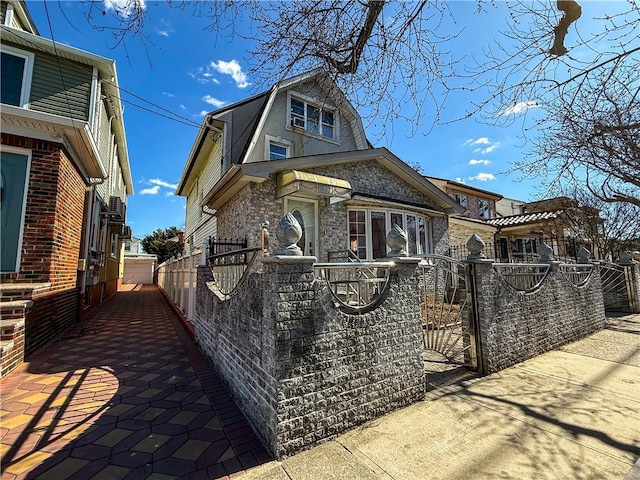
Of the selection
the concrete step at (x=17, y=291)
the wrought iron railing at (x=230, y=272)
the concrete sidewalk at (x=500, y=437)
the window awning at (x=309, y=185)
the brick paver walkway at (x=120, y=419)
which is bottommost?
the concrete sidewalk at (x=500, y=437)

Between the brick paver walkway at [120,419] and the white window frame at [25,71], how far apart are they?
626cm

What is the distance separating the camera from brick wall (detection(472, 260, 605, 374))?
4398 mm

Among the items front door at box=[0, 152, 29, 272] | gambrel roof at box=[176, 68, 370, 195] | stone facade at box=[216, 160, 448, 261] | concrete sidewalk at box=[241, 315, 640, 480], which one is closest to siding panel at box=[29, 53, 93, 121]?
front door at box=[0, 152, 29, 272]

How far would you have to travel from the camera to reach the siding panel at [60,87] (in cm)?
731

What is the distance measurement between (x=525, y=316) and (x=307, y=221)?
18.4ft

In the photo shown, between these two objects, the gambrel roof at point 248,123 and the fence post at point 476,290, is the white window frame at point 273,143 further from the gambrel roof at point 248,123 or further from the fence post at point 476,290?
the fence post at point 476,290

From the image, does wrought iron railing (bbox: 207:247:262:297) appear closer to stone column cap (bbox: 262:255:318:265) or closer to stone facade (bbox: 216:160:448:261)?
stone column cap (bbox: 262:255:318:265)

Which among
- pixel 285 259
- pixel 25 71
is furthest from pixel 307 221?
pixel 25 71

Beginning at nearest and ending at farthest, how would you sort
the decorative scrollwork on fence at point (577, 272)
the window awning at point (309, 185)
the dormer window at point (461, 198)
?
the decorative scrollwork on fence at point (577, 272)
the window awning at point (309, 185)
the dormer window at point (461, 198)

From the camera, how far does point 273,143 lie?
9.53 metres

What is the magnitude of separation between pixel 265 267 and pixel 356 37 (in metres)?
3.34

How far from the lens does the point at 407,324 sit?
3.54 metres

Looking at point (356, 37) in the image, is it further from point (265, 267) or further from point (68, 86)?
point (68, 86)

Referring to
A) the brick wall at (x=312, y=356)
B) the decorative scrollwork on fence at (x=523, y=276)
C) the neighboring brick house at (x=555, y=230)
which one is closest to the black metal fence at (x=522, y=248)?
the neighboring brick house at (x=555, y=230)
